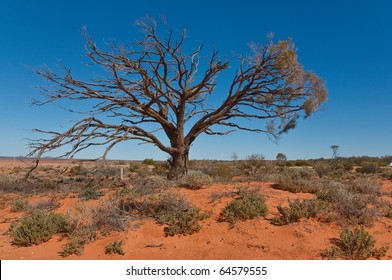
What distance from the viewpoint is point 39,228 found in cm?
735

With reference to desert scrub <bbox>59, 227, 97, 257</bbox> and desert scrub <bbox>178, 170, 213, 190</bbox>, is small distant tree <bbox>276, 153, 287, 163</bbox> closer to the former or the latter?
desert scrub <bbox>178, 170, 213, 190</bbox>

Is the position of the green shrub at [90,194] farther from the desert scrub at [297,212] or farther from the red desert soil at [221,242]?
the desert scrub at [297,212]

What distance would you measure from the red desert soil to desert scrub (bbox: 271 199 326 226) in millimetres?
173

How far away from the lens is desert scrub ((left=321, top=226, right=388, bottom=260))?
5785mm

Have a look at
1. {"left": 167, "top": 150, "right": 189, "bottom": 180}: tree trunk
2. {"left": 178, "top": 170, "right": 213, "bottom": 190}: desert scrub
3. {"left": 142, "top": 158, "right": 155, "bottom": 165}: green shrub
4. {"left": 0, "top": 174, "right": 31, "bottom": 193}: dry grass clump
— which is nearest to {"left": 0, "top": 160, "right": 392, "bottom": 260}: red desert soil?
{"left": 178, "top": 170, "right": 213, "bottom": 190}: desert scrub

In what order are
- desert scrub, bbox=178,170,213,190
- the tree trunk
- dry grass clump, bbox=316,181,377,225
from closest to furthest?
dry grass clump, bbox=316,181,377,225
desert scrub, bbox=178,170,213,190
the tree trunk

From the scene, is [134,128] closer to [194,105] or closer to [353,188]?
[194,105]

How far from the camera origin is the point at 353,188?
1169 cm

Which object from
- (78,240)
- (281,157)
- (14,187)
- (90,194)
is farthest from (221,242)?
(281,157)

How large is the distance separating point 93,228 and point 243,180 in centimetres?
659

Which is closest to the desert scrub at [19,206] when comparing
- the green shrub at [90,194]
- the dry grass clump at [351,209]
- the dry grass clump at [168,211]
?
the green shrub at [90,194]

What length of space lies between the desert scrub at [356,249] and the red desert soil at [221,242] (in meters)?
0.17

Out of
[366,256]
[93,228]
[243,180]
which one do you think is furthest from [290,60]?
[93,228]

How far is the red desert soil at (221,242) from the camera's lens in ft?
20.6
